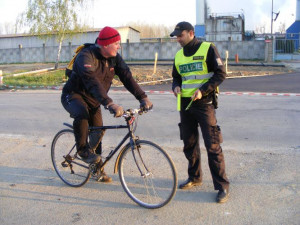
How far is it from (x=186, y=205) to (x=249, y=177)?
1147 millimetres

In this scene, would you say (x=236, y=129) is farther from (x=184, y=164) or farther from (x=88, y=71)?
(x=88, y=71)

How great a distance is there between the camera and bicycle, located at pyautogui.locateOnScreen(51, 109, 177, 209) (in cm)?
372

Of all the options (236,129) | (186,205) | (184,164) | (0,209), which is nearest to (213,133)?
(186,205)

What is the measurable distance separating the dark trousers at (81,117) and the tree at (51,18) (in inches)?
913

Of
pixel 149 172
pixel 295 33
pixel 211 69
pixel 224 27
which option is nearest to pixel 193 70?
pixel 211 69

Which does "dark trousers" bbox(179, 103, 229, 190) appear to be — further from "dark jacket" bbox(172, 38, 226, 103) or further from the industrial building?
the industrial building

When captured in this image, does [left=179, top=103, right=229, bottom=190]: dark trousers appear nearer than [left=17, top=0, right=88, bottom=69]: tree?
Yes

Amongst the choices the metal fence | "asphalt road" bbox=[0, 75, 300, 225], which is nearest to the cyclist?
"asphalt road" bbox=[0, 75, 300, 225]

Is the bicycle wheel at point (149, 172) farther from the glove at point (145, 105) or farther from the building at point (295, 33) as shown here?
the building at point (295, 33)

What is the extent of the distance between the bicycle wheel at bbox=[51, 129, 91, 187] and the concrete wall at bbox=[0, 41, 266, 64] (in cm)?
2788

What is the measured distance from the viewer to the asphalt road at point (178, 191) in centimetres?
362

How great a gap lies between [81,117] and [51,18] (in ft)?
78.6

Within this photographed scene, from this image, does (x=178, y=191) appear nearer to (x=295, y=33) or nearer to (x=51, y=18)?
(x=51, y=18)

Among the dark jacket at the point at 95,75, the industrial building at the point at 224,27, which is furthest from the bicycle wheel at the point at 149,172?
the industrial building at the point at 224,27
